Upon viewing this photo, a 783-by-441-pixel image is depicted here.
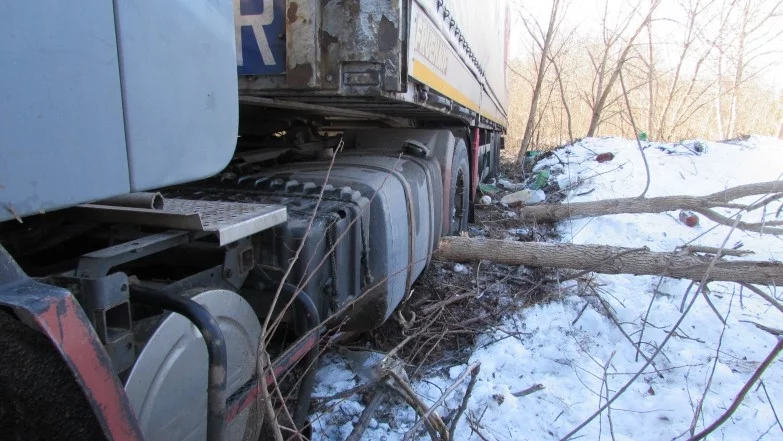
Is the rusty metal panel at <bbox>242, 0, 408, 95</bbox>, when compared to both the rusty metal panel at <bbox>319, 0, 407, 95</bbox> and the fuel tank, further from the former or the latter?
the fuel tank

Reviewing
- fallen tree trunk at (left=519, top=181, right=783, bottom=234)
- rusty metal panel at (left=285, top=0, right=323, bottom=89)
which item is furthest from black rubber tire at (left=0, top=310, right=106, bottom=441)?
fallen tree trunk at (left=519, top=181, right=783, bottom=234)

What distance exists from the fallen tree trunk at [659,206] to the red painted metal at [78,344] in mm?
4605

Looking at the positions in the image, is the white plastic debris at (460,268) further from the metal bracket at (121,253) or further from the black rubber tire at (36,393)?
the black rubber tire at (36,393)

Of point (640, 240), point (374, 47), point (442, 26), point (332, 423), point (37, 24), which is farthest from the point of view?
point (640, 240)

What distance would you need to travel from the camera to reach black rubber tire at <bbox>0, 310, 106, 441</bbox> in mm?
918

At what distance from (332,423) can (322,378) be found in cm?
40

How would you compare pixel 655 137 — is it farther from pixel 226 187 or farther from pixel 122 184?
pixel 122 184

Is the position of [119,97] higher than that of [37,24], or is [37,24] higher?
[37,24]

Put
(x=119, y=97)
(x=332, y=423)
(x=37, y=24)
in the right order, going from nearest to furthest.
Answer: (x=37, y=24), (x=119, y=97), (x=332, y=423)

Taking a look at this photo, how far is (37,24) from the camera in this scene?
89cm

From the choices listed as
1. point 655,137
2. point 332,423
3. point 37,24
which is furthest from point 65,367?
point 655,137

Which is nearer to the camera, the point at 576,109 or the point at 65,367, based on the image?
the point at 65,367

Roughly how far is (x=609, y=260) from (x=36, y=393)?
374cm

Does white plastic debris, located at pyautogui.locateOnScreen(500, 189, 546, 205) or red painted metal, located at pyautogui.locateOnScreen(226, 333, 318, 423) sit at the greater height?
red painted metal, located at pyautogui.locateOnScreen(226, 333, 318, 423)
